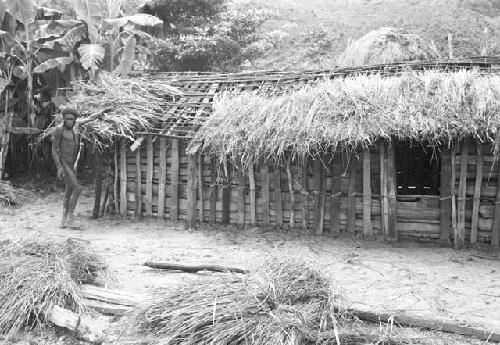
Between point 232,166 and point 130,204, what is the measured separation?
210 centimetres

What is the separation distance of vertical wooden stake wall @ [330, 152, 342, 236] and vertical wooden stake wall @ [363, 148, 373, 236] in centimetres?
36

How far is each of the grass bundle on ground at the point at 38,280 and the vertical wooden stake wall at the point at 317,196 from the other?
11.2 feet

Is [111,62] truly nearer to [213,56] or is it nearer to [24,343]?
[213,56]

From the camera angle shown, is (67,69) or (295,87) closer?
(295,87)

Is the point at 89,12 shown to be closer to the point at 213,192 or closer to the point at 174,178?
the point at 174,178

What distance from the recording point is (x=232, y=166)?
7812 mm

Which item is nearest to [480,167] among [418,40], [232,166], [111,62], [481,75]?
[481,75]

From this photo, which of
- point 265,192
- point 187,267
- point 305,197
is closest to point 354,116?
point 305,197

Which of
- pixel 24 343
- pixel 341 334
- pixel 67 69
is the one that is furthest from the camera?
pixel 67 69

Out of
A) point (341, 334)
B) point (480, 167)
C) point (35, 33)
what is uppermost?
point (35, 33)

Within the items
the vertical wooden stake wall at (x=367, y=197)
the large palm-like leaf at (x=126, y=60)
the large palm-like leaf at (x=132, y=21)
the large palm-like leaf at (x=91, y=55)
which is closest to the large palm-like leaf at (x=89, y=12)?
the large palm-like leaf at (x=132, y=21)

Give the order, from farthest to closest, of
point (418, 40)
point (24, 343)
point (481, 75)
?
point (418, 40), point (481, 75), point (24, 343)

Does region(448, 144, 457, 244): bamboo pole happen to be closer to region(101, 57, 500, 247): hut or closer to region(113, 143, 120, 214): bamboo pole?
region(101, 57, 500, 247): hut

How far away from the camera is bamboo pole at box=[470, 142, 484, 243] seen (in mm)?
6578
